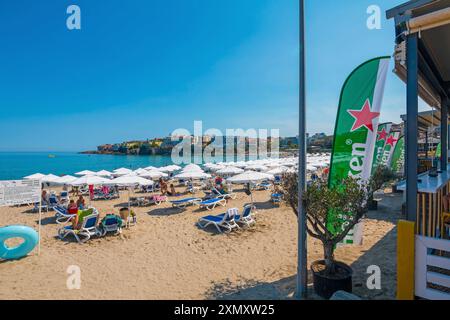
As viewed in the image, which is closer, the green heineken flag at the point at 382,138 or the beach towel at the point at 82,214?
the beach towel at the point at 82,214

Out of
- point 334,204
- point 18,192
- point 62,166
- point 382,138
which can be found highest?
point 382,138

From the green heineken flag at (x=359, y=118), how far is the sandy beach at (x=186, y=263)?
1.88 m

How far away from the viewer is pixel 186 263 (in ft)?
19.8

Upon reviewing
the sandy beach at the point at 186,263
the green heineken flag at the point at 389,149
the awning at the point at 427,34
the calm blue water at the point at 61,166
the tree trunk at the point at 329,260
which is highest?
the awning at the point at 427,34

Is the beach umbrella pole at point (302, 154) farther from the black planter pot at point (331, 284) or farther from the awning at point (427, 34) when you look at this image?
the awning at point (427, 34)

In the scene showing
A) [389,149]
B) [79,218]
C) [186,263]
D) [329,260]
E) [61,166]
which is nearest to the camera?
[329,260]

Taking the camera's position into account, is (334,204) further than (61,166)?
No

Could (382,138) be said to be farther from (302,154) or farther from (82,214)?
(82,214)

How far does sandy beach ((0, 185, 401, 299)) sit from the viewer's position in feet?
15.5

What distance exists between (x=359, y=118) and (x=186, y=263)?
16.3ft

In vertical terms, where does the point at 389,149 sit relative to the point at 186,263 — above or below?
above

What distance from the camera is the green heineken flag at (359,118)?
4.57 meters

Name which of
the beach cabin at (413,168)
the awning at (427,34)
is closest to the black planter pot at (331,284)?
the beach cabin at (413,168)

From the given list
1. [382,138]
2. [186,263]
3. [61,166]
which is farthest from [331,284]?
[61,166]
